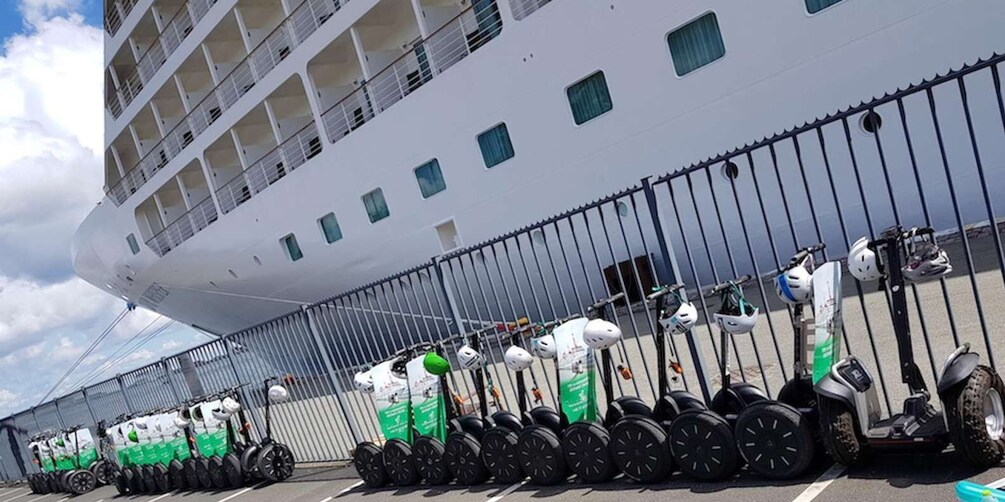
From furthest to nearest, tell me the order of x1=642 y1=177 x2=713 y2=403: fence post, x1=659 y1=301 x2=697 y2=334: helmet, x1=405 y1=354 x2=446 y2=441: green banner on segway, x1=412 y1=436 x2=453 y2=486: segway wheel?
1. x1=405 y1=354 x2=446 y2=441: green banner on segway
2. x1=412 y1=436 x2=453 y2=486: segway wheel
3. x1=642 y1=177 x2=713 y2=403: fence post
4. x1=659 y1=301 x2=697 y2=334: helmet

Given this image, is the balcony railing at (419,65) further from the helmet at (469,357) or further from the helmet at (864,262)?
the helmet at (864,262)

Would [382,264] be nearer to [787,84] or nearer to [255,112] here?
[255,112]

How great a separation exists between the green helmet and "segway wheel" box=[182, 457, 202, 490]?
5.19 m

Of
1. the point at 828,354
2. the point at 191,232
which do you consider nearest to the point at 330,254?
the point at 191,232

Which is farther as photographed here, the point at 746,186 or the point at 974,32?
the point at 746,186

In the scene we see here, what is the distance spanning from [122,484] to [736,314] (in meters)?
10.6

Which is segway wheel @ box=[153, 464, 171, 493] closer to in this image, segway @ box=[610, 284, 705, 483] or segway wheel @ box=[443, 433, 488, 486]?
segway wheel @ box=[443, 433, 488, 486]

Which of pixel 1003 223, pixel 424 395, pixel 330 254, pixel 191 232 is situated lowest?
pixel 1003 223

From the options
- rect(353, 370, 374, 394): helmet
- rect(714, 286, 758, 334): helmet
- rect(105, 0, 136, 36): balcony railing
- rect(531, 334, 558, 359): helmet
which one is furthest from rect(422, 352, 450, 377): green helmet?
rect(105, 0, 136, 36): balcony railing

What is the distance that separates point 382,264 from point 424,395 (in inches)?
371

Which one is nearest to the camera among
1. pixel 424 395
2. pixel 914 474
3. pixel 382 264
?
pixel 914 474

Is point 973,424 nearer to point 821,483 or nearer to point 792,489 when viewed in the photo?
point 821,483

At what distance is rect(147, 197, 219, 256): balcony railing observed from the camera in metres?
22.5

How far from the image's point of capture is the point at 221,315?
966 inches
